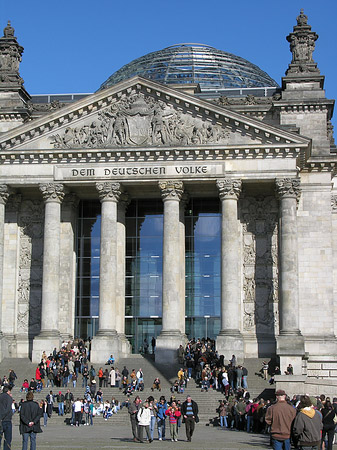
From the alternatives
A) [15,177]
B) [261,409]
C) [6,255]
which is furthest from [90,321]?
[261,409]

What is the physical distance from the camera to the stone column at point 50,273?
165 ft

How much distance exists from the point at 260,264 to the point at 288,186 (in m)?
5.90

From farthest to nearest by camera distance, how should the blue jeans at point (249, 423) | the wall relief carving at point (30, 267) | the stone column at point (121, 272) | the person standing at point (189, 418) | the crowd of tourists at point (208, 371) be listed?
1. the wall relief carving at point (30, 267)
2. the stone column at point (121, 272)
3. the crowd of tourists at point (208, 371)
4. the blue jeans at point (249, 423)
5. the person standing at point (189, 418)

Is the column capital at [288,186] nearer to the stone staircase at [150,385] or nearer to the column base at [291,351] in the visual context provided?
the column base at [291,351]

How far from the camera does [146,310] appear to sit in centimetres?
5516

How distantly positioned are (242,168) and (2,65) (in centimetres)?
2004

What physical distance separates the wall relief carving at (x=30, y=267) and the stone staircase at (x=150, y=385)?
4.13 meters

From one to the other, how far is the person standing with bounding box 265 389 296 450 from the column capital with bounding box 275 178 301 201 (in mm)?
34641

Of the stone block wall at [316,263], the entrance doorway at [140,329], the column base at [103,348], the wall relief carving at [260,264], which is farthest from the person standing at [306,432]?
the entrance doorway at [140,329]

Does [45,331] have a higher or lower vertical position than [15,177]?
lower

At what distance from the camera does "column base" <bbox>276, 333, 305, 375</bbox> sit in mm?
47531

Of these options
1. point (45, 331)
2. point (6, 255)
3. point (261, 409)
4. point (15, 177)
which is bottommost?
point (261, 409)

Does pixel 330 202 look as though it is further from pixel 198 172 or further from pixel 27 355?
pixel 27 355

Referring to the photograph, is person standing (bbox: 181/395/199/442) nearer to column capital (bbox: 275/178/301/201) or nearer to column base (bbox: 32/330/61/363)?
column base (bbox: 32/330/61/363)
